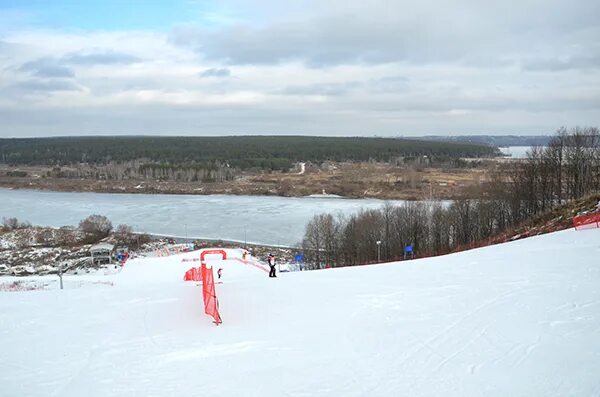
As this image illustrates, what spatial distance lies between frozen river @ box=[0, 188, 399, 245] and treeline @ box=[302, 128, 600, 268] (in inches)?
237

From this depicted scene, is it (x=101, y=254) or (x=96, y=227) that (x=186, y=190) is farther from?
(x=101, y=254)

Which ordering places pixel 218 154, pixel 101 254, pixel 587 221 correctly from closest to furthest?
pixel 587 221, pixel 101 254, pixel 218 154

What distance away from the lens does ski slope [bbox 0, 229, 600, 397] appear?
5246 millimetres

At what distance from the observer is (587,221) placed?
14586 mm

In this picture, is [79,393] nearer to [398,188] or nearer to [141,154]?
[398,188]

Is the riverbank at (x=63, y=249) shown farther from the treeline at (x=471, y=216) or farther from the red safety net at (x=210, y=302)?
the red safety net at (x=210, y=302)

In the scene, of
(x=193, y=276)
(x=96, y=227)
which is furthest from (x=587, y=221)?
(x=96, y=227)

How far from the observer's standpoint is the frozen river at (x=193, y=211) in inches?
1638

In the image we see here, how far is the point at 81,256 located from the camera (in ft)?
117

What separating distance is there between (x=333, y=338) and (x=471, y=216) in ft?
87.3

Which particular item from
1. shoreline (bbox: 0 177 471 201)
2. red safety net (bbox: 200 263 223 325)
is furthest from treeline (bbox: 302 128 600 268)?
shoreline (bbox: 0 177 471 201)

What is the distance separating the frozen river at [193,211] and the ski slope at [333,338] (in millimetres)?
26793

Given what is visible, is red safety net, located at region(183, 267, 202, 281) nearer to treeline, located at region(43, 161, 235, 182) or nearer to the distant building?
the distant building

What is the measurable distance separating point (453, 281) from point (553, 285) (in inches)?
71.8
